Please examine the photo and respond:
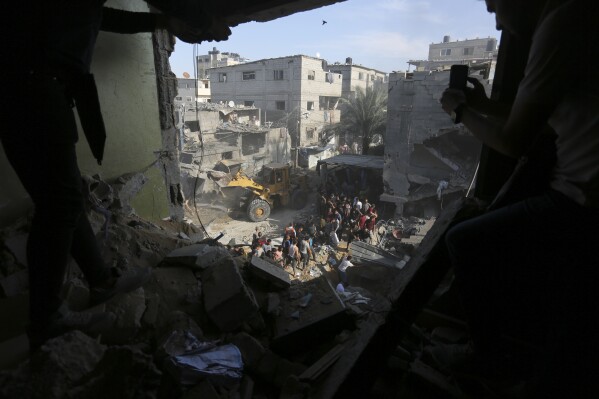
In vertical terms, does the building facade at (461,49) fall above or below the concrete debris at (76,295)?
above

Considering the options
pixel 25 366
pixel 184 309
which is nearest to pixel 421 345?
pixel 184 309

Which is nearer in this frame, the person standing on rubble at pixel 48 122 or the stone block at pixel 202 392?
the person standing on rubble at pixel 48 122

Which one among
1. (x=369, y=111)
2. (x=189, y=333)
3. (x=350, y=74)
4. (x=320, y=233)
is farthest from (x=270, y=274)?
(x=350, y=74)

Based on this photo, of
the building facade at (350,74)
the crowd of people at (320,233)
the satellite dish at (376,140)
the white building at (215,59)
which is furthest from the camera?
the white building at (215,59)

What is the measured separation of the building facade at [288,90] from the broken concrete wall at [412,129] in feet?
52.9

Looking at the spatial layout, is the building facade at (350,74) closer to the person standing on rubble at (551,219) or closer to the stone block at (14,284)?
the person standing on rubble at (551,219)

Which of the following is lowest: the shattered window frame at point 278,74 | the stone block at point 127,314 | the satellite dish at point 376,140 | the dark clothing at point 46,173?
the satellite dish at point 376,140

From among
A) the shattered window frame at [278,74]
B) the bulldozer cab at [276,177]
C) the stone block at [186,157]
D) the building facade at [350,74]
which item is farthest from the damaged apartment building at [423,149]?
the building facade at [350,74]

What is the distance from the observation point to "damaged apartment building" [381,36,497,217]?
52.1 ft

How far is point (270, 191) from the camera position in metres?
19.1

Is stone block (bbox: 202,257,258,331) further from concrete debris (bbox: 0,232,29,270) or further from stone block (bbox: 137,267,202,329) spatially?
concrete debris (bbox: 0,232,29,270)

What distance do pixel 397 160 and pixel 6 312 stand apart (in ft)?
58.1

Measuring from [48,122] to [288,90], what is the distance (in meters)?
32.5

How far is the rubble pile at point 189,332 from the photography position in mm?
1287
